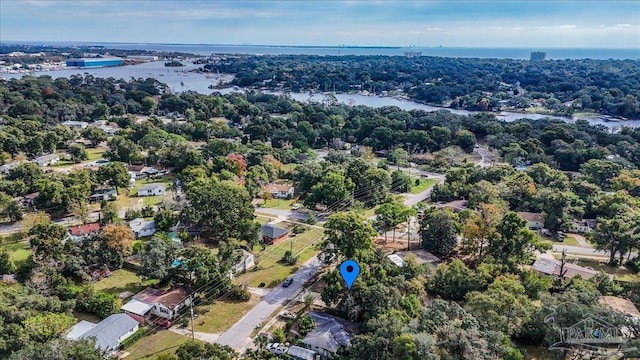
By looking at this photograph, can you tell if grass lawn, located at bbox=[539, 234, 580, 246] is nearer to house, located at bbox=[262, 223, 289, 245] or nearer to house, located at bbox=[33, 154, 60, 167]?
house, located at bbox=[262, 223, 289, 245]

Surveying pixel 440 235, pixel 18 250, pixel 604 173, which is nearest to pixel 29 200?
pixel 18 250

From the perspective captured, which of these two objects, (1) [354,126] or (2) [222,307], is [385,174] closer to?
(2) [222,307]

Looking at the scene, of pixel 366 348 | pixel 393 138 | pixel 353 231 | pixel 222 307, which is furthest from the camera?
pixel 393 138

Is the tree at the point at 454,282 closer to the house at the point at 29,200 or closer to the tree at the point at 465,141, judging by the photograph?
the house at the point at 29,200

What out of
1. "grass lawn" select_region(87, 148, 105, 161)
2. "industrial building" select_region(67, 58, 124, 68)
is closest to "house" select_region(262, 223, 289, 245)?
"grass lawn" select_region(87, 148, 105, 161)

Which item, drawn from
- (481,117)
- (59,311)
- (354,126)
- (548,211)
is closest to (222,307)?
(59,311)
